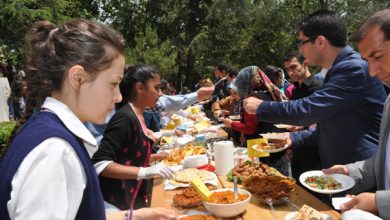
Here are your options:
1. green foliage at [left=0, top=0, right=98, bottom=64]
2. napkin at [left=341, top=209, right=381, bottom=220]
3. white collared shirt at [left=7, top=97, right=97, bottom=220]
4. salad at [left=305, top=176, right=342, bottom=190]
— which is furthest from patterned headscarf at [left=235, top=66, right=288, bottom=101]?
green foliage at [left=0, top=0, right=98, bottom=64]

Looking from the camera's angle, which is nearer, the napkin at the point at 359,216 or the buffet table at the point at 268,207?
the napkin at the point at 359,216

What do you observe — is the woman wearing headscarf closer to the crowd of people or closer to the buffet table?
the crowd of people

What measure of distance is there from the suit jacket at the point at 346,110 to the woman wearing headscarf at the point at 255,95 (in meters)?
1.24

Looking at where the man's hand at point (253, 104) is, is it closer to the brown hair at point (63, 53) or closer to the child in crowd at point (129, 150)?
the child in crowd at point (129, 150)

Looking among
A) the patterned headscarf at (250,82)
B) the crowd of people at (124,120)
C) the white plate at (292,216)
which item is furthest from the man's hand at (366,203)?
the patterned headscarf at (250,82)

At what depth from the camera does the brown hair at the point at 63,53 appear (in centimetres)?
107

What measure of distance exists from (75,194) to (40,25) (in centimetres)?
67

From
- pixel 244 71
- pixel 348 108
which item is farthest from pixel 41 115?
pixel 244 71

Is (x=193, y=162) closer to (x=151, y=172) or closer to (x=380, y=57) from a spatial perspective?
(x=151, y=172)

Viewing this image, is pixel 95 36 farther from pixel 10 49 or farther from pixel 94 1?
pixel 94 1

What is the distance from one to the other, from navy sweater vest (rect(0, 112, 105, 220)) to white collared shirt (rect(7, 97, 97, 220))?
0.02 meters

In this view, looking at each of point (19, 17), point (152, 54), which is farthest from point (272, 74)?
point (152, 54)

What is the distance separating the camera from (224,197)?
1859mm

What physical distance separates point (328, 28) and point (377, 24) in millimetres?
657
